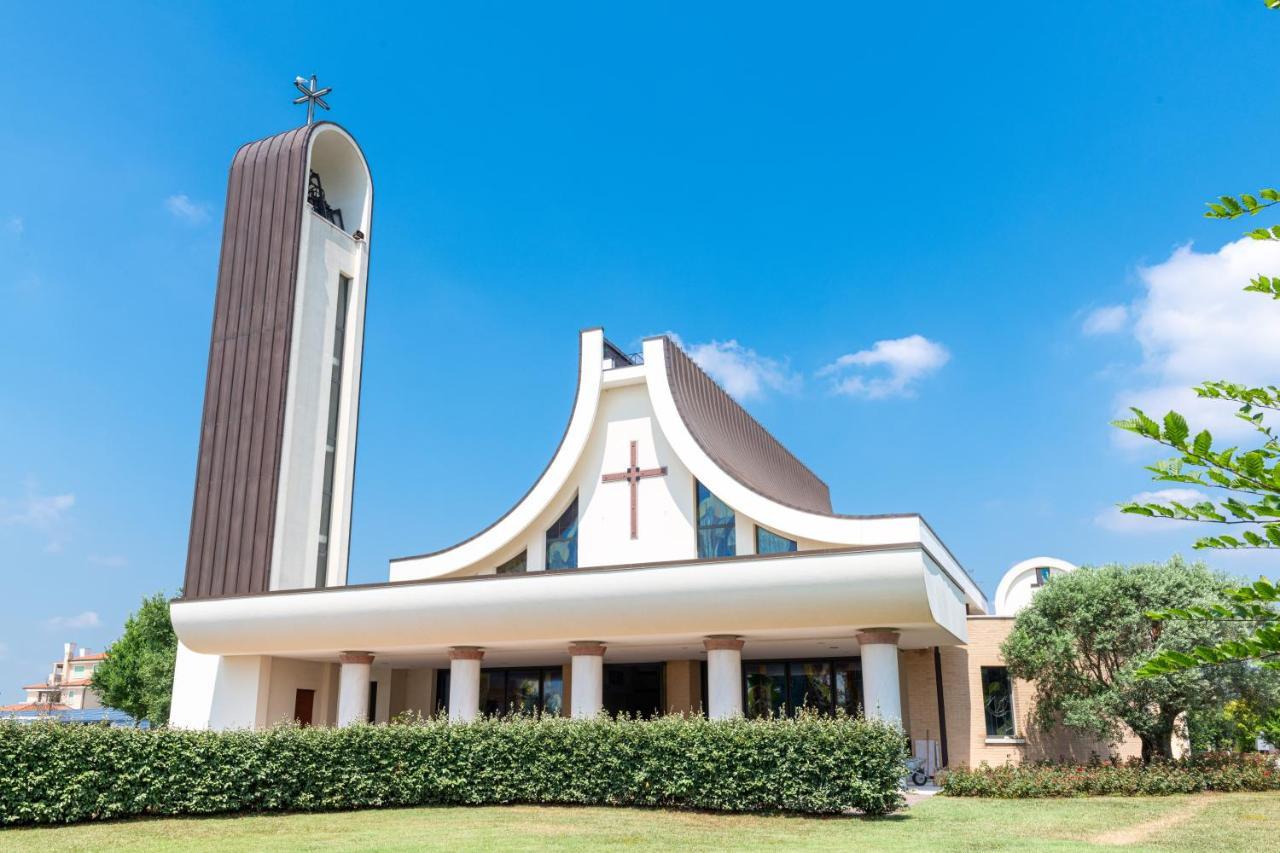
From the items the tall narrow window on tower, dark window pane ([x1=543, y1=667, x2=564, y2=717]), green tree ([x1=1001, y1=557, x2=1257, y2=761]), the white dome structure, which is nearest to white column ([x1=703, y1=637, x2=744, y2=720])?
green tree ([x1=1001, y1=557, x2=1257, y2=761])

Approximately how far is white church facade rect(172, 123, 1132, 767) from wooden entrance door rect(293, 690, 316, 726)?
0.31 ft

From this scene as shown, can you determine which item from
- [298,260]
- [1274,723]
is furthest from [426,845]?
[298,260]

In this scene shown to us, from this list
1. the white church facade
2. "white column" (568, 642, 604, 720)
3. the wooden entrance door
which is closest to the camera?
the white church facade

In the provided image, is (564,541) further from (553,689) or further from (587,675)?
(553,689)

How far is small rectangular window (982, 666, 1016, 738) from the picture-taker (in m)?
23.2

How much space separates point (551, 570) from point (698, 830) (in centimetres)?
768

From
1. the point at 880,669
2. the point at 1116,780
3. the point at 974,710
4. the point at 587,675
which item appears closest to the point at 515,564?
the point at 587,675

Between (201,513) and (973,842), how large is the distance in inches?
834

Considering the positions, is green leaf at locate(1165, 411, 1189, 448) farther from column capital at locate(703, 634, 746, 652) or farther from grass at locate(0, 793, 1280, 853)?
column capital at locate(703, 634, 746, 652)

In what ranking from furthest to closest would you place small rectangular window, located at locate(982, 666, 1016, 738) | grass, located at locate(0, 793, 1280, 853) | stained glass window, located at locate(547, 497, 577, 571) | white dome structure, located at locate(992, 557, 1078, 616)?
white dome structure, located at locate(992, 557, 1078, 616), stained glass window, located at locate(547, 497, 577, 571), small rectangular window, located at locate(982, 666, 1016, 738), grass, located at locate(0, 793, 1280, 853)

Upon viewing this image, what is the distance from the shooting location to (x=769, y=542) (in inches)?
883

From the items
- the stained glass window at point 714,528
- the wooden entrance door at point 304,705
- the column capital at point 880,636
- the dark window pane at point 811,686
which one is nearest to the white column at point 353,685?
the wooden entrance door at point 304,705

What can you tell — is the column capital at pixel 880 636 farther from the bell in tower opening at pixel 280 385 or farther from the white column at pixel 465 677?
the bell in tower opening at pixel 280 385

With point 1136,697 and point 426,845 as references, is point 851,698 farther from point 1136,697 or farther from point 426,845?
point 426,845
